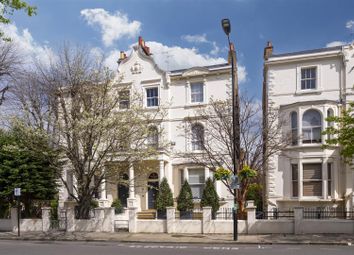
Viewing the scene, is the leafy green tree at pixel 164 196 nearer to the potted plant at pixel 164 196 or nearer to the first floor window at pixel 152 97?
the potted plant at pixel 164 196

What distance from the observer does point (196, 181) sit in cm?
2953

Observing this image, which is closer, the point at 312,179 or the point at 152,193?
the point at 312,179

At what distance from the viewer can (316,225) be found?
19938mm

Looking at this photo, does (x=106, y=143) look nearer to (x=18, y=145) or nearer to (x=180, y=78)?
(x=18, y=145)

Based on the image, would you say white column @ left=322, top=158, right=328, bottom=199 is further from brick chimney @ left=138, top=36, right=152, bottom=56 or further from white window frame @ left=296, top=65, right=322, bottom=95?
brick chimney @ left=138, top=36, right=152, bottom=56

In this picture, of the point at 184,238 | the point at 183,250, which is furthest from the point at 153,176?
the point at 183,250

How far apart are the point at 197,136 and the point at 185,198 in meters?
4.34

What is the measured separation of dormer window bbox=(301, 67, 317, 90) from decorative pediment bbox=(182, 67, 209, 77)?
6571 millimetres

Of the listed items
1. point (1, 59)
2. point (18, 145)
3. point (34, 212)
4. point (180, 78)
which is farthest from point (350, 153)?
point (1, 59)

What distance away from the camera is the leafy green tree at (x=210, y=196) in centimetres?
2736

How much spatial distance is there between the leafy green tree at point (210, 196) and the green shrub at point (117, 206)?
5.59 meters

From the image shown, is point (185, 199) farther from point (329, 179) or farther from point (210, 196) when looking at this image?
point (329, 179)

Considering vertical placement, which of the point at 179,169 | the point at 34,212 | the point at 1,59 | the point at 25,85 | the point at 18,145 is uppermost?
the point at 1,59

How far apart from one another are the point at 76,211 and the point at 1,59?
14.3 meters
